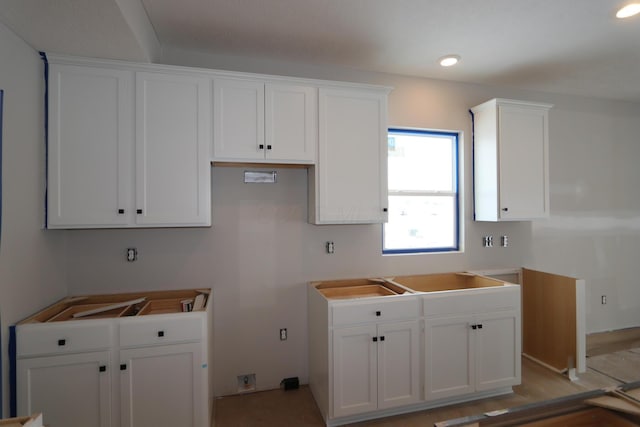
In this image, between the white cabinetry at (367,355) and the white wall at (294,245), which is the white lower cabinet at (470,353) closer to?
the white cabinetry at (367,355)

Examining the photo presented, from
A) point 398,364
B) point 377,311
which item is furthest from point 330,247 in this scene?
point 398,364

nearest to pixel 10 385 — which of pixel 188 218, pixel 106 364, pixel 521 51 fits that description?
pixel 106 364

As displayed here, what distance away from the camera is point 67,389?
1828 millimetres

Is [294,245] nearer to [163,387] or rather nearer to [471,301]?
[163,387]

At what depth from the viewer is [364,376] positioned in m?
2.32

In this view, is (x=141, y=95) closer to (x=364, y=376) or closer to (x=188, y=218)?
(x=188, y=218)

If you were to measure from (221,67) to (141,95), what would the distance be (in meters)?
0.77

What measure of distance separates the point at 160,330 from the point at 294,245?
123 centimetres

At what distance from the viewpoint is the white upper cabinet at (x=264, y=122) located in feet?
7.49

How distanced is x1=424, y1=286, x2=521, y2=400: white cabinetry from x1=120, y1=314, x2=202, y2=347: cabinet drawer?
1648 mm

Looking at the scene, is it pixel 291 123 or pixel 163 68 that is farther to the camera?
pixel 291 123

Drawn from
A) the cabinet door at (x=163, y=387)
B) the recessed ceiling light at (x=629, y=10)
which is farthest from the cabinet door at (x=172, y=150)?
the recessed ceiling light at (x=629, y=10)

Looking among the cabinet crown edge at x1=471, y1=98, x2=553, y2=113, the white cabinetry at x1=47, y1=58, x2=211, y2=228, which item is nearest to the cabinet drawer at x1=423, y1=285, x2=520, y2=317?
the cabinet crown edge at x1=471, y1=98, x2=553, y2=113

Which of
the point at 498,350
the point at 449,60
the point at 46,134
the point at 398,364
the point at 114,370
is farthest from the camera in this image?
the point at 449,60
